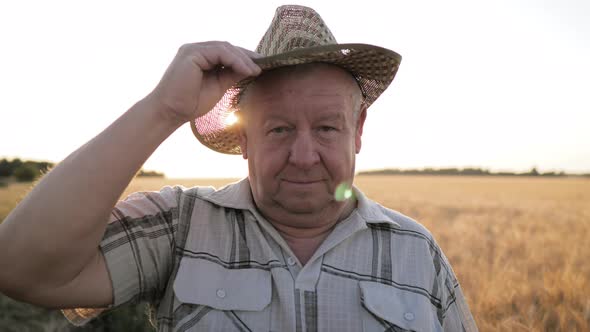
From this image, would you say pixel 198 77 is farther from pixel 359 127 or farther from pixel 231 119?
pixel 359 127

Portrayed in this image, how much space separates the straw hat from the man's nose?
26cm

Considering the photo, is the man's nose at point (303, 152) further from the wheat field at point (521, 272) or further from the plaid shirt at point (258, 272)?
the wheat field at point (521, 272)

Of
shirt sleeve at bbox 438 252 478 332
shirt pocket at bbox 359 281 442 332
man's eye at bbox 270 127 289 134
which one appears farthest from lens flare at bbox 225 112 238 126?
shirt sleeve at bbox 438 252 478 332

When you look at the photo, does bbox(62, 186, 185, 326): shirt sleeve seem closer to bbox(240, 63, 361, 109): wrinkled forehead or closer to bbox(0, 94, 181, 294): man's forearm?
bbox(0, 94, 181, 294): man's forearm

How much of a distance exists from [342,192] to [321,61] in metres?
0.49

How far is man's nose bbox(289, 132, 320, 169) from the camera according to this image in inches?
67.2

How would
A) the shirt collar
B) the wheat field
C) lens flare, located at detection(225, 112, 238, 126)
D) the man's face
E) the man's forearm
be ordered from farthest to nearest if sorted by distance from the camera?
the wheat field, lens flare, located at detection(225, 112, 238, 126), the shirt collar, the man's face, the man's forearm

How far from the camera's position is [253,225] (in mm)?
1823

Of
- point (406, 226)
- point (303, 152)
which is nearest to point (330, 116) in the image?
point (303, 152)

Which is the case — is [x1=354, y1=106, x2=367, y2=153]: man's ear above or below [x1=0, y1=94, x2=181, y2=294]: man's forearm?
above

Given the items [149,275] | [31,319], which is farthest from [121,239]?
[31,319]

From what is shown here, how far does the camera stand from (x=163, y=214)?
5.73 feet

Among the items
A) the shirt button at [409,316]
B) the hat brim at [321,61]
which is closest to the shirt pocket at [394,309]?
the shirt button at [409,316]

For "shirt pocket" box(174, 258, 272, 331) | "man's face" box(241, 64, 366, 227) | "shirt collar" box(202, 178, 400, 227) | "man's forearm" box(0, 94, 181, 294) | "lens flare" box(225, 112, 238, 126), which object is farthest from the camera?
"lens flare" box(225, 112, 238, 126)
